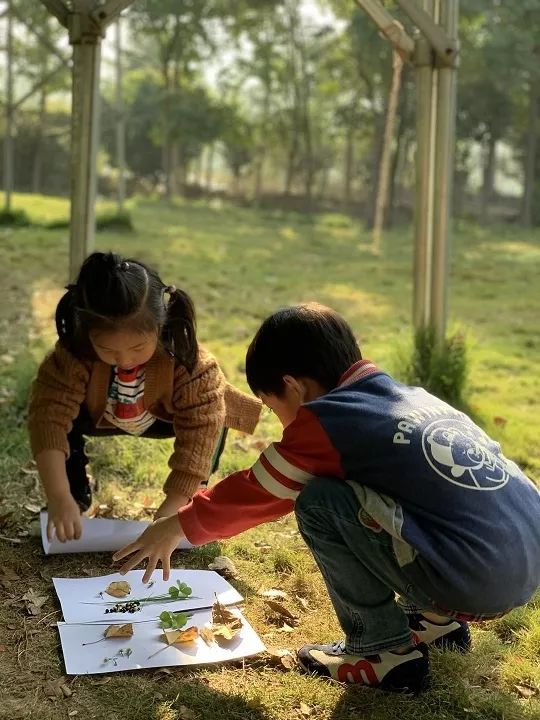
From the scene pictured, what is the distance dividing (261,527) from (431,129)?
85.5 inches

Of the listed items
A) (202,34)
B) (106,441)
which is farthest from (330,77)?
(106,441)

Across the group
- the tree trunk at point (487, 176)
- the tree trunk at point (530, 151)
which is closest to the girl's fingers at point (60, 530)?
the tree trunk at point (530, 151)

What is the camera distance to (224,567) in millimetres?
2447

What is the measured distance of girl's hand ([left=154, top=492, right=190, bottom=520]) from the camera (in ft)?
7.39

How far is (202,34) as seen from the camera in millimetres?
19047

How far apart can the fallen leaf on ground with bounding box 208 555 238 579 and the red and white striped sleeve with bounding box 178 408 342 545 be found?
25.4 inches

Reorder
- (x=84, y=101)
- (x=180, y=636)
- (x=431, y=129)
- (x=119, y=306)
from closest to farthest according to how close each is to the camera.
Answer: (x=180, y=636) → (x=119, y=306) → (x=84, y=101) → (x=431, y=129)

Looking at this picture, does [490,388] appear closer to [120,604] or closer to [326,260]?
[120,604]

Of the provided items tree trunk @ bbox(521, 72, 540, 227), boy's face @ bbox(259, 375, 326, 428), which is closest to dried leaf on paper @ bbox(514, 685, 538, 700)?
boy's face @ bbox(259, 375, 326, 428)

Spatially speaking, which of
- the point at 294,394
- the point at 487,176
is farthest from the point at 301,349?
the point at 487,176

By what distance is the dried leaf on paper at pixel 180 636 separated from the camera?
199 centimetres

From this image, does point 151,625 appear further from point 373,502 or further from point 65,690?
point 373,502

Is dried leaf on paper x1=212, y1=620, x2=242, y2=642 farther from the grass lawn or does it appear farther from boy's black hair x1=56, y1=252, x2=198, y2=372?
boy's black hair x1=56, y1=252, x2=198, y2=372

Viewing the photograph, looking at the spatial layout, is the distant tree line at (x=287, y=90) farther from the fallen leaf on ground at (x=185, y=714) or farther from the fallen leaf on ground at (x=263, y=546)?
the fallen leaf on ground at (x=185, y=714)
